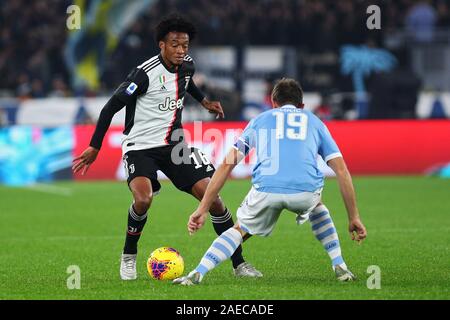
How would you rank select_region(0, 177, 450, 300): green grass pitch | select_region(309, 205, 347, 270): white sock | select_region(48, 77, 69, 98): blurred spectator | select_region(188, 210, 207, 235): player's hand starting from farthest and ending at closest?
select_region(48, 77, 69, 98): blurred spectator
select_region(309, 205, 347, 270): white sock
select_region(0, 177, 450, 300): green grass pitch
select_region(188, 210, 207, 235): player's hand

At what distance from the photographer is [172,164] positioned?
31.7 feet

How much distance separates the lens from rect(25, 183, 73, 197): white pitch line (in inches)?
796

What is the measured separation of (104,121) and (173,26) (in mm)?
1100

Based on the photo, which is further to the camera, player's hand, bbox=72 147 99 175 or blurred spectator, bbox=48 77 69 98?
blurred spectator, bbox=48 77 69 98

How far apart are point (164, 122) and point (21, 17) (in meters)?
22.1

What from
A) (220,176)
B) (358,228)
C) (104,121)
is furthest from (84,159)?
(358,228)

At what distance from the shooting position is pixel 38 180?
2258 centimetres

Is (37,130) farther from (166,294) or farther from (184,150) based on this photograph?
(166,294)

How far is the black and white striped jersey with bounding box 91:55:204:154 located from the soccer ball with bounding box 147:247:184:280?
105 cm

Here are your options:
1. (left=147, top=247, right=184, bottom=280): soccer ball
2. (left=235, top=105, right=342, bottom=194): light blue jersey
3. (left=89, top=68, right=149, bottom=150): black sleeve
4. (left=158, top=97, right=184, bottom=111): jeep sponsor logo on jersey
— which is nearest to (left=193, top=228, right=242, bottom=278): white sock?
(left=235, top=105, right=342, bottom=194): light blue jersey

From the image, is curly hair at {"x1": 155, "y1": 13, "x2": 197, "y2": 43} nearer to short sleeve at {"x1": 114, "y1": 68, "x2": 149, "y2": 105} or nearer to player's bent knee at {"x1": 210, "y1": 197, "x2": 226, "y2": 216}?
short sleeve at {"x1": 114, "y1": 68, "x2": 149, "y2": 105}

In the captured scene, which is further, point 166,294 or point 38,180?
point 38,180

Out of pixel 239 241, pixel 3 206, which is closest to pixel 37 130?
pixel 3 206
